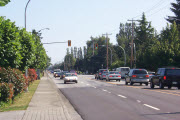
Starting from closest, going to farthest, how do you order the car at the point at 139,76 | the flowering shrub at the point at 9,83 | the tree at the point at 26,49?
the flowering shrub at the point at 9,83 < the tree at the point at 26,49 < the car at the point at 139,76

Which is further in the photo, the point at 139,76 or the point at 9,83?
the point at 139,76

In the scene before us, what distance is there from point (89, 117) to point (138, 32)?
10363 cm

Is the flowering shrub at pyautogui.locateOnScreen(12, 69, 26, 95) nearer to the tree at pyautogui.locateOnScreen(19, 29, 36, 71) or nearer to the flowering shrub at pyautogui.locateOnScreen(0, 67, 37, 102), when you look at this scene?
the flowering shrub at pyautogui.locateOnScreen(0, 67, 37, 102)

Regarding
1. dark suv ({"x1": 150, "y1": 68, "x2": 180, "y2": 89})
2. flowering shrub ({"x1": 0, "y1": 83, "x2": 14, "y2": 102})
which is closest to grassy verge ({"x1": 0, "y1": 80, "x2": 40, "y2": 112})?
flowering shrub ({"x1": 0, "y1": 83, "x2": 14, "y2": 102})

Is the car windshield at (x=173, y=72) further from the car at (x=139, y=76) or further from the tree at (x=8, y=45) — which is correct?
the tree at (x=8, y=45)

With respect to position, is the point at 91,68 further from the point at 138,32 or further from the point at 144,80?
the point at 144,80

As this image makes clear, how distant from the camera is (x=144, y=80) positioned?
3622cm

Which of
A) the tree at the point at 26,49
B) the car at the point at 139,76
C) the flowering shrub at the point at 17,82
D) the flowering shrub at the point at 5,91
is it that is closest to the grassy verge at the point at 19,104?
the flowering shrub at the point at 5,91

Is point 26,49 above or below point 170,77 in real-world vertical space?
above

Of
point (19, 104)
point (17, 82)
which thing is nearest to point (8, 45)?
point (17, 82)

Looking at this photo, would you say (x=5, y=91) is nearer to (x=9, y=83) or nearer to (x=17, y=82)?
(x=9, y=83)

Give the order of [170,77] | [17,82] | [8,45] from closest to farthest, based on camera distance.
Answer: [17,82]
[8,45]
[170,77]

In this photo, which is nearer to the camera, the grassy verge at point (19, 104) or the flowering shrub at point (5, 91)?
the grassy verge at point (19, 104)

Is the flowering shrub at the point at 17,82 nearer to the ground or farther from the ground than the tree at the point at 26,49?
nearer to the ground
